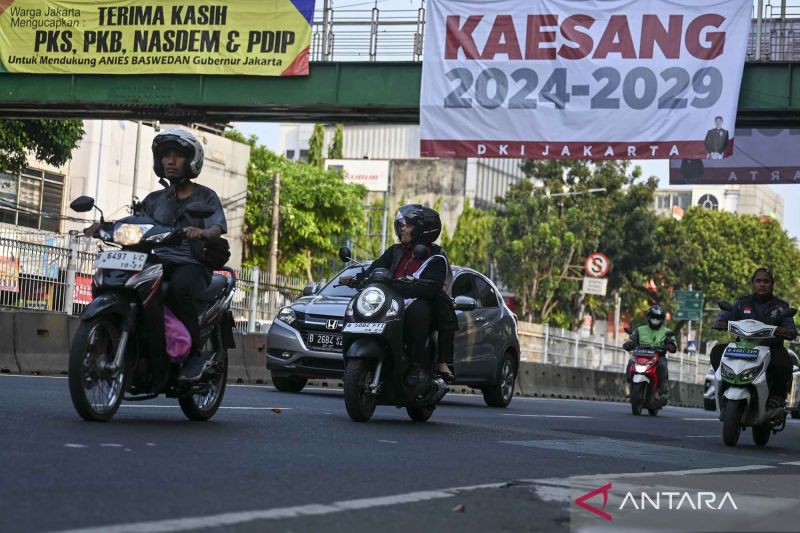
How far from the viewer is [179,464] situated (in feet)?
22.8

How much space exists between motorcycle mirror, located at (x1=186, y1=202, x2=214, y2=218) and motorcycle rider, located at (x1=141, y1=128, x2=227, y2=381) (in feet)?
0.58

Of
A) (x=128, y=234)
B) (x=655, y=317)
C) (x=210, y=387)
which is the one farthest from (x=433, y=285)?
(x=655, y=317)

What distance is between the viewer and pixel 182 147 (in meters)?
9.45

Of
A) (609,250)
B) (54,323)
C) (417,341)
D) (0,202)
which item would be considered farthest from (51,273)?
(609,250)

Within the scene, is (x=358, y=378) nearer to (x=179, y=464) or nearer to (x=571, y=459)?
(x=571, y=459)

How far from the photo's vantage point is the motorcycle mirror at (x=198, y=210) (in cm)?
883

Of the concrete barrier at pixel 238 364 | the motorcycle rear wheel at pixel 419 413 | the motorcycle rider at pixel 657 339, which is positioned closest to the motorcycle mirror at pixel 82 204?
the motorcycle rear wheel at pixel 419 413

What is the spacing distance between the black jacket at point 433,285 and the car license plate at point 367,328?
18.3 inches

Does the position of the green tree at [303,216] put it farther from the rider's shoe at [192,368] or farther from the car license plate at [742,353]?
the rider's shoe at [192,368]

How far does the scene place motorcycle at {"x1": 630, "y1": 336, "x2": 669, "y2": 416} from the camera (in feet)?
69.6

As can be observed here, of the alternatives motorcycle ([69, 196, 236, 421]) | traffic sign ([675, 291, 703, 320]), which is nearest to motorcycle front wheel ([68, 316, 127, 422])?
motorcycle ([69, 196, 236, 421])

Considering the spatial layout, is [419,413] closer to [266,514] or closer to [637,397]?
[266,514]

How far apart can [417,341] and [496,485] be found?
14.2 feet
